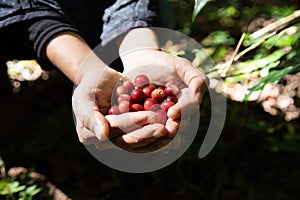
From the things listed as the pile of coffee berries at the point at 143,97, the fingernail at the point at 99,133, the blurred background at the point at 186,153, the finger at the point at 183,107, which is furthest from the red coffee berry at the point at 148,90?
the blurred background at the point at 186,153

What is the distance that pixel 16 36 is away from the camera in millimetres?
1467

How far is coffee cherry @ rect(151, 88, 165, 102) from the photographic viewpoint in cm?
127

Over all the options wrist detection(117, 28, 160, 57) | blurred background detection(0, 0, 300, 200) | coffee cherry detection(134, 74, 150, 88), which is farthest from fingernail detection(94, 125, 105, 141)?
blurred background detection(0, 0, 300, 200)

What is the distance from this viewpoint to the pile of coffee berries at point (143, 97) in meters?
1.23

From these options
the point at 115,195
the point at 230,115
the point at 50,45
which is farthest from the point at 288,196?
the point at 50,45

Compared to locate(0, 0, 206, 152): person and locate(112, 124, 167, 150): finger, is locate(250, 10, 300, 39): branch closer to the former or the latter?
locate(0, 0, 206, 152): person

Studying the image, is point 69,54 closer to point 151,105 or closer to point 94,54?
point 94,54

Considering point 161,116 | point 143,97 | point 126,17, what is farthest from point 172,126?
point 126,17

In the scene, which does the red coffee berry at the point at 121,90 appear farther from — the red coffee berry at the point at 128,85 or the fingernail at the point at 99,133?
the fingernail at the point at 99,133

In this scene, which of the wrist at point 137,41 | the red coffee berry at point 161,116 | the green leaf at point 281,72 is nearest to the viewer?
the green leaf at point 281,72

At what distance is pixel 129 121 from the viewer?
1158mm

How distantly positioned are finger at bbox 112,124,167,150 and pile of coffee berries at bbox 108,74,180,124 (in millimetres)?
53

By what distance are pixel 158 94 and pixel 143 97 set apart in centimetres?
4

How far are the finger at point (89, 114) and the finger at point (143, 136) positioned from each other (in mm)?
64
